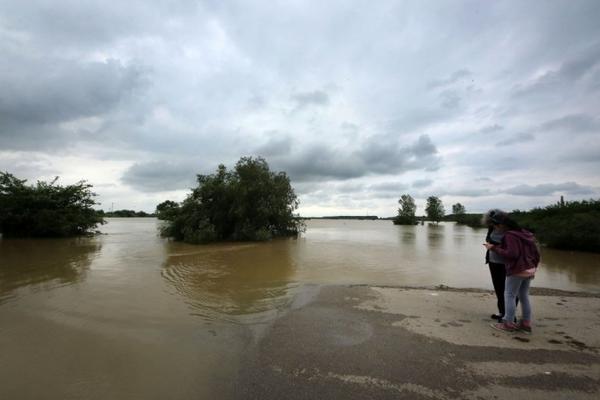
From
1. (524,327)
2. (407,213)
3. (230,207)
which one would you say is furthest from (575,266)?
(407,213)

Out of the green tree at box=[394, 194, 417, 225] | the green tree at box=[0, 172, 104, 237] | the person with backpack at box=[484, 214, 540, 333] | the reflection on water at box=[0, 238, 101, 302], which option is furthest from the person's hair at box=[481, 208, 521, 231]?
the green tree at box=[394, 194, 417, 225]

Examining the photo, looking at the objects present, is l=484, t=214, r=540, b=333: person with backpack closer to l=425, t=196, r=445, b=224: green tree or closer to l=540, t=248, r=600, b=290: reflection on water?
l=540, t=248, r=600, b=290: reflection on water

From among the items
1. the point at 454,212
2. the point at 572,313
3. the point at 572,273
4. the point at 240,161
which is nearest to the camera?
the point at 572,313

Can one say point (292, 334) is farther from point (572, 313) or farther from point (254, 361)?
point (572, 313)

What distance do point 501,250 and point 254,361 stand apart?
13.1 ft

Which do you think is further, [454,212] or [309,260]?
[454,212]

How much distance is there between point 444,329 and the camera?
15.5 ft

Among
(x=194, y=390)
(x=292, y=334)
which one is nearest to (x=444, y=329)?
(x=292, y=334)

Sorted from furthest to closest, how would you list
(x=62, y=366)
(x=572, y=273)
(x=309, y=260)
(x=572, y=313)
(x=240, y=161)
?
(x=240, y=161)
(x=309, y=260)
(x=572, y=273)
(x=572, y=313)
(x=62, y=366)

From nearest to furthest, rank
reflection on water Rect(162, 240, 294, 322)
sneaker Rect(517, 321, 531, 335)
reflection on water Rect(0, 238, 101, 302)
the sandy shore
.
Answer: the sandy shore → sneaker Rect(517, 321, 531, 335) → reflection on water Rect(162, 240, 294, 322) → reflection on water Rect(0, 238, 101, 302)

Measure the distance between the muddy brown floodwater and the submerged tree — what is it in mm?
10552

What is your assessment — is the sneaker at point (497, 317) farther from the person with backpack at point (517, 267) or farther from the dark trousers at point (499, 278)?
the person with backpack at point (517, 267)

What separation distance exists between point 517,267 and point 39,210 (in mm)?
29616

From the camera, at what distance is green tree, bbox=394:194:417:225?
8281cm
